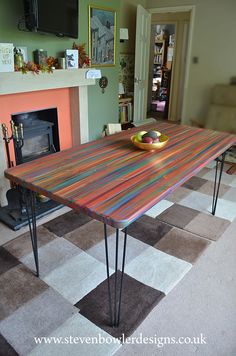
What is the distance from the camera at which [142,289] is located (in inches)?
73.1

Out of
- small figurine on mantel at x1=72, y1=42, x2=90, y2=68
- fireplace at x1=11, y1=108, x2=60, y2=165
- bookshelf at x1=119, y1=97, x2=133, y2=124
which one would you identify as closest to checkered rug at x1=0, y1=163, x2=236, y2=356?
fireplace at x1=11, y1=108, x2=60, y2=165

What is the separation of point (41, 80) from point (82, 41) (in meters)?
0.96

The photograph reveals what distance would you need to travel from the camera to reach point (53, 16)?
2.86 m

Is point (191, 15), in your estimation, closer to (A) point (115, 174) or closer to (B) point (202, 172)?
(B) point (202, 172)

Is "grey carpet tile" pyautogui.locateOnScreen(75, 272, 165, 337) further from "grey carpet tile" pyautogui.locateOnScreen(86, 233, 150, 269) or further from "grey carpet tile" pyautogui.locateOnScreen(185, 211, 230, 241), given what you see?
"grey carpet tile" pyautogui.locateOnScreen(185, 211, 230, 241)

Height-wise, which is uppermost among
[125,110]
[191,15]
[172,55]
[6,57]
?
[191,15]

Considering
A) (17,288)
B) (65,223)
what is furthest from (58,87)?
(17,288)

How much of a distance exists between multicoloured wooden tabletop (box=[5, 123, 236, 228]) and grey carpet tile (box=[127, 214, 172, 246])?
2.47ft

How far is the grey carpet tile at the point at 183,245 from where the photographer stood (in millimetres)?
2184

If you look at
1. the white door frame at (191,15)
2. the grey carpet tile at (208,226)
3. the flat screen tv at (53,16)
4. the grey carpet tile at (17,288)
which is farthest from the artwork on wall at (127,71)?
the grey carpet tile at (17,288)

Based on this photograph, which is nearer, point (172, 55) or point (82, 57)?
point (82, 57)

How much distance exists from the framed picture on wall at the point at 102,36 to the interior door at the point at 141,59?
2.39ft

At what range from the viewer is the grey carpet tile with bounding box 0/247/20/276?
202 centimetres

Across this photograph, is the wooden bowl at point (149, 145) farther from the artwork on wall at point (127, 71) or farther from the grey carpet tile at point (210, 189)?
the artwork on wall at point (127, 71)
